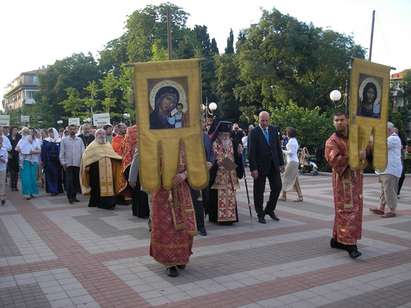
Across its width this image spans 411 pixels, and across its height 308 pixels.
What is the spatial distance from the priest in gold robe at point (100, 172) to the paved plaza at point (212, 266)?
1477 mm

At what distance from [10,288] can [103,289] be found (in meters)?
1.05

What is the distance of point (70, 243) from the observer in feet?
25.1

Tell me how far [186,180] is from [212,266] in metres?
1.18

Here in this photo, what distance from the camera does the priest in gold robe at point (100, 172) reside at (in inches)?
445

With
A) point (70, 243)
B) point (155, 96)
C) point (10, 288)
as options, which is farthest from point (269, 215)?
point (10, 288)

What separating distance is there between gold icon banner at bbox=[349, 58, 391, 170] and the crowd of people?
0.16 m

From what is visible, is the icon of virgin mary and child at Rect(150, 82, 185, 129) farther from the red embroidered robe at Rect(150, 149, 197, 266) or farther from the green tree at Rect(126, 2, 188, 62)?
the green tree at Rect(126, 2, 188, 62)

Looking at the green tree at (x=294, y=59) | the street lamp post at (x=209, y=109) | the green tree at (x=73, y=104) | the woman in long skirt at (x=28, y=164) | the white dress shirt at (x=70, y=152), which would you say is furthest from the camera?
the green tree at (x=73, y=104)

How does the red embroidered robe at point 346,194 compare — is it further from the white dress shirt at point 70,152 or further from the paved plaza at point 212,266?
the white dress shirt at point 70,152

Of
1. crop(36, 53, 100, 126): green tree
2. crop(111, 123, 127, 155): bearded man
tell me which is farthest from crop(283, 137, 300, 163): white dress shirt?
crop(36, 53, 100, 126): green tree

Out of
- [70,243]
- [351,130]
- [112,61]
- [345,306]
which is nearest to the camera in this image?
[345,306]

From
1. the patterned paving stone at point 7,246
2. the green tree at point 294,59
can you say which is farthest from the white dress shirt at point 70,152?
the green tree at point 294,59

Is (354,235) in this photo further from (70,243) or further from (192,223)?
(70,243)

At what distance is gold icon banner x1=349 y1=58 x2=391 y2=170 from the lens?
6.47 metres
